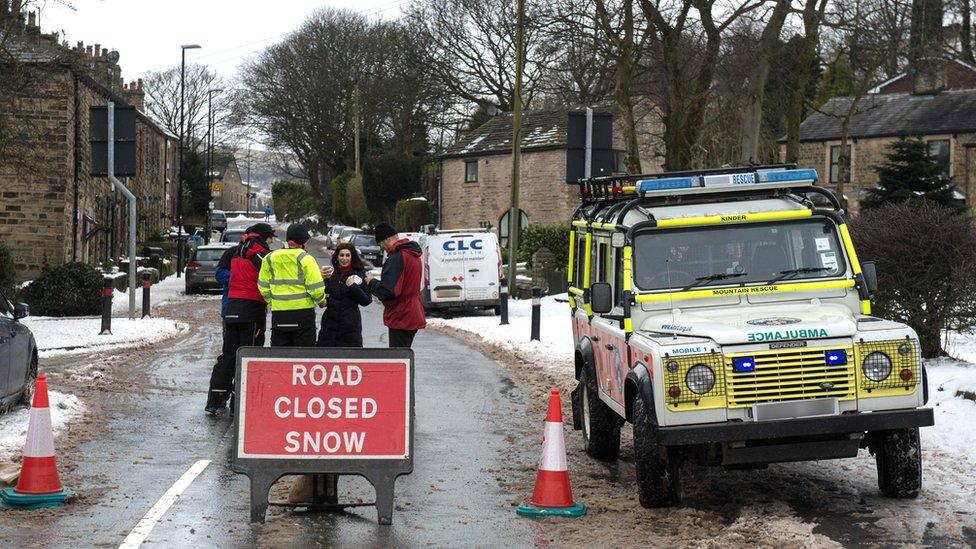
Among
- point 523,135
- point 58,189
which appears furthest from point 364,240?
point 58,189

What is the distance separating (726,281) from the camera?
9.45 meters

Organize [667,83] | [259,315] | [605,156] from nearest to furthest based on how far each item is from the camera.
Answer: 1. [259,315]
2. [605,156]
3. [667,83]

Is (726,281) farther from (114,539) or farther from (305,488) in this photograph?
(114,539)

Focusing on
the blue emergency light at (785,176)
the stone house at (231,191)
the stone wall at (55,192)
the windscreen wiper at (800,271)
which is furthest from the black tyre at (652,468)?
the stone house at (231,191)

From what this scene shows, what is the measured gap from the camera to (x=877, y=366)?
8180 mm

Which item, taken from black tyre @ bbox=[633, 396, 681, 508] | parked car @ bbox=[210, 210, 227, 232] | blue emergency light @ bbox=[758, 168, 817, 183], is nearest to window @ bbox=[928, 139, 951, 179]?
blue emergency light @ bbox=[758, 168, 817, 183]

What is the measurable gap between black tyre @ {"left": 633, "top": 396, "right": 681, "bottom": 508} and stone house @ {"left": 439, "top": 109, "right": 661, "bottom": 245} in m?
42.1

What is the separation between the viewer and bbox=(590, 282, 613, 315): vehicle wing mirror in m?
9.34

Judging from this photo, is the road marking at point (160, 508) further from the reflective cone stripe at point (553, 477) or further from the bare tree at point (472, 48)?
the bare tree at point (472, 48)

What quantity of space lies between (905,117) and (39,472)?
47.2m

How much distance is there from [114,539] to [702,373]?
3792 mm

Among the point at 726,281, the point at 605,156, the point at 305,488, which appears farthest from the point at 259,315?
the point at 605,156

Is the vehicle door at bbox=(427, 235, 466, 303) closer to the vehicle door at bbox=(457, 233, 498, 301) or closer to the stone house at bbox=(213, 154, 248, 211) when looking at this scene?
the vehicle door at bbox=(457, 233, 498, 301)

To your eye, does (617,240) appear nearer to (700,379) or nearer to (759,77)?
(700,379)
